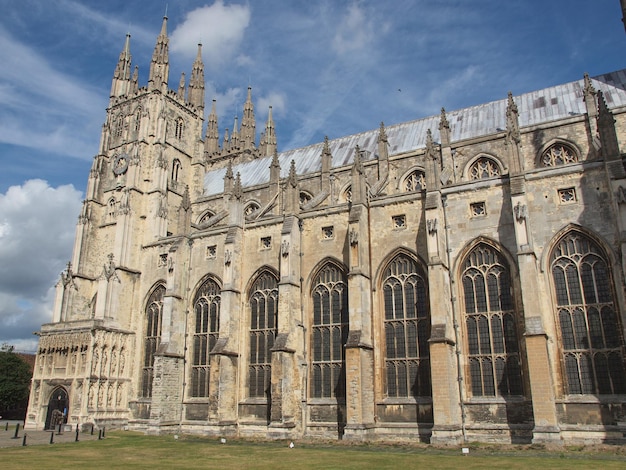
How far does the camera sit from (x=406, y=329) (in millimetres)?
25297

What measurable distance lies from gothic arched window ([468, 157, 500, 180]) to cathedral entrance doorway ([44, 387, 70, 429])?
93.5 feet

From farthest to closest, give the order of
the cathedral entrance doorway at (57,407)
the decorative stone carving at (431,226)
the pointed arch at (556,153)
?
1. the cathedral entrance doorway at (57,407)
2. the pointed arch at (556,153)
3. the decorative stone carving at (431,226)

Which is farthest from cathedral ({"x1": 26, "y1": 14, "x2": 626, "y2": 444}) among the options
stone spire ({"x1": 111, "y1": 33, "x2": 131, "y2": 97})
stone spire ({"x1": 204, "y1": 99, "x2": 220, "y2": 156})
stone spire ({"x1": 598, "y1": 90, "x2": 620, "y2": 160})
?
stone spire ({"x1": 204, "y1": 99, "x2": 220, "y2": 156})

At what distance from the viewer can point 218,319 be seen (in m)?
31.0

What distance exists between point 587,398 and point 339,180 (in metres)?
21.0

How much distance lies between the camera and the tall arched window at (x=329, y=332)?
26391 mm

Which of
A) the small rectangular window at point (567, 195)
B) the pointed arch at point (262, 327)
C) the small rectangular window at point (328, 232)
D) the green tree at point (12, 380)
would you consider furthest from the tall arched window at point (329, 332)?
the green tree at point (12, 380)

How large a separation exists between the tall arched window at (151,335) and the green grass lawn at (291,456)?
10.3 m

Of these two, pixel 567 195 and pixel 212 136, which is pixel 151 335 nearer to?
pixel 567 195

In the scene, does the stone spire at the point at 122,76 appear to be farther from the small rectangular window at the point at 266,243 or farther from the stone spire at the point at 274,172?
the small rectangular window at the point at 266,243

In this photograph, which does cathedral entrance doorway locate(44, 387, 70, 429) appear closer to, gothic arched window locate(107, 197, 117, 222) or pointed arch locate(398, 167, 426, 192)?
gothic arched window locate(107, 197, 117, 222)

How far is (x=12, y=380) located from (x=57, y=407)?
2136cm

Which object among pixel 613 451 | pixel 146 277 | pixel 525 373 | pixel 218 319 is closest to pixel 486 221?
pixel 525 373

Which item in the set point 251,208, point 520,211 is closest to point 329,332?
point 520,211
